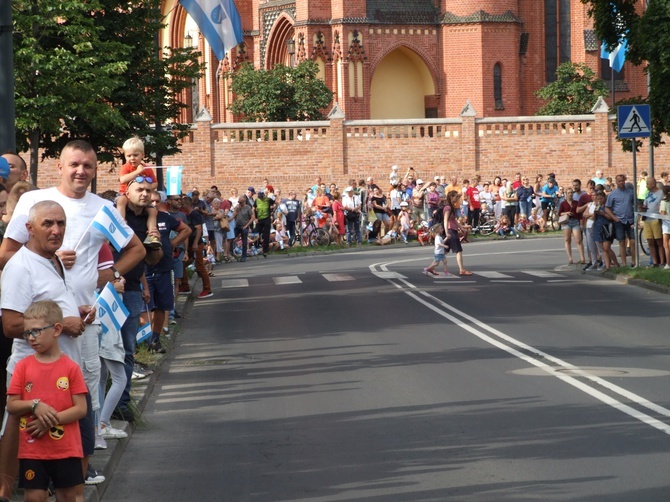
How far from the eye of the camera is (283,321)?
17.6 metres

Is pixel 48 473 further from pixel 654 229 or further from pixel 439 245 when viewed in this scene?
pixel 654 229

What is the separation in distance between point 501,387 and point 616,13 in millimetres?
15548

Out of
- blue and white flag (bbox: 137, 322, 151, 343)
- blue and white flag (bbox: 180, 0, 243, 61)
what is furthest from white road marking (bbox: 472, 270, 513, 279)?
blue and white flag (bbox: 137, 322, 151, 343)

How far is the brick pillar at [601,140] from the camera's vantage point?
48.9 m

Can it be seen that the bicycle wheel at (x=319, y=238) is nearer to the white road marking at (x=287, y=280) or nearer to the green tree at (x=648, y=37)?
the white road marking at (x=287, y=280)

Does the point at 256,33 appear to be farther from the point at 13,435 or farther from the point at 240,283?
the point at 13,435

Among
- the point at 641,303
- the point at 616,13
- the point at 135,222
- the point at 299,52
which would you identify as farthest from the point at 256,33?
the point at 135,222

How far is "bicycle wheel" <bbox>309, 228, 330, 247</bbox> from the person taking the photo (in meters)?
37.7

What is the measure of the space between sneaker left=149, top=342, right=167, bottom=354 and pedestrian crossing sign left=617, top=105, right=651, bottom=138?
501 inches

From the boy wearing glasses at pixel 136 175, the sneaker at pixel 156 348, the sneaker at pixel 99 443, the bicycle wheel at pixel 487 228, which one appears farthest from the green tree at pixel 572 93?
the sneaker at pixel 99 443

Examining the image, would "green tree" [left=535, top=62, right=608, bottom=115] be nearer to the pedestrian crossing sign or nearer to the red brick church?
the red brick church

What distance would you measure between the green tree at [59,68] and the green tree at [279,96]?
97.0 ft

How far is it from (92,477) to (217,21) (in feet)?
71.9

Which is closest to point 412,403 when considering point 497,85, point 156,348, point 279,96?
point 156,348
